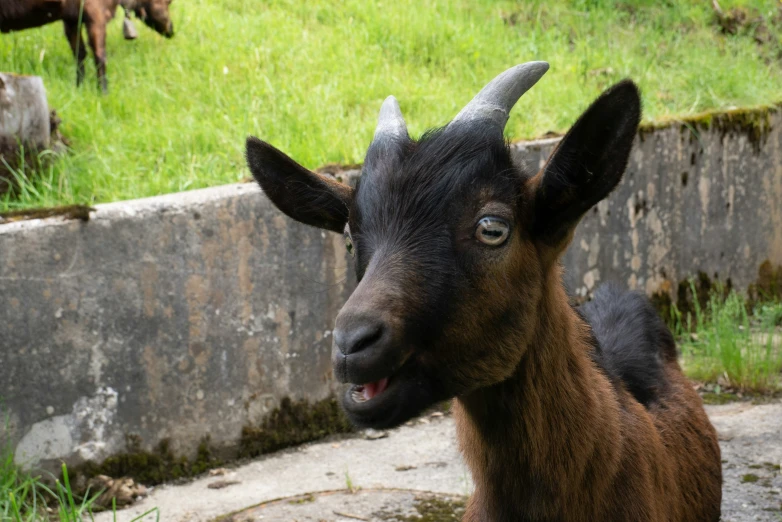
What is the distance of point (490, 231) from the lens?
111 inches

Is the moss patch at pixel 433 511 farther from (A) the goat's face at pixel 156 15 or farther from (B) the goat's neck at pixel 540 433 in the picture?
(A) the goat's face at pixel 156 15

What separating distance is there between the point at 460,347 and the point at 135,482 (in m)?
2.97

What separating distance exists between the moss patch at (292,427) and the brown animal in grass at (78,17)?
3.65 metres

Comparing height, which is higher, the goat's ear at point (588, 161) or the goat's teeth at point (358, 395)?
the goat's ear at point (588, 161)

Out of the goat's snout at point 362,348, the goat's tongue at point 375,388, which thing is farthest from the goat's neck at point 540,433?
the goat's snout at point 362,348

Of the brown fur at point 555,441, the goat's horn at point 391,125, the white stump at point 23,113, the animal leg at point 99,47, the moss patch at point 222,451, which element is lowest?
the moss patch at point 222,451

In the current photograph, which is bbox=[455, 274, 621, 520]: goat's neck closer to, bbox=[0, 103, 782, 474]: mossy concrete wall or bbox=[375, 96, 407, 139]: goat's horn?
bbox=[375, 96, 407, 139]: goat's horn

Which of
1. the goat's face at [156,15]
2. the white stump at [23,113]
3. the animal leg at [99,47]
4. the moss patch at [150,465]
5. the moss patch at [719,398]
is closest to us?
the moss patch at [150,465]

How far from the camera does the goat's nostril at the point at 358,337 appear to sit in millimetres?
2549

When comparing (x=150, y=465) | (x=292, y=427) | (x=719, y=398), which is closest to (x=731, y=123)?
(x=719, y=398)

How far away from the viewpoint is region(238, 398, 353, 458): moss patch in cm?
560

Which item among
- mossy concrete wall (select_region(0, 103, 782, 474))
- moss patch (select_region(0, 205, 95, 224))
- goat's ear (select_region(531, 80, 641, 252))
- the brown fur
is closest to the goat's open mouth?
the brown fur

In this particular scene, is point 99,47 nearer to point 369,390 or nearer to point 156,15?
point 156,15

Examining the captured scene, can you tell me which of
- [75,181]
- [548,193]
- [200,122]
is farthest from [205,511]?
[200,122]
